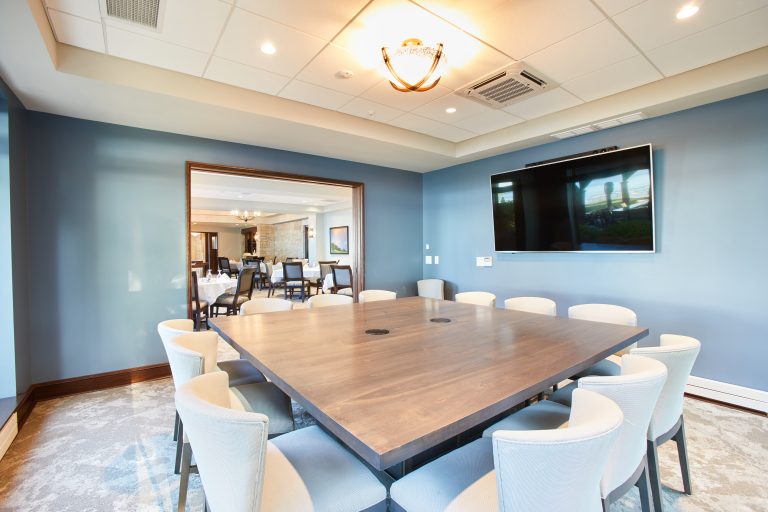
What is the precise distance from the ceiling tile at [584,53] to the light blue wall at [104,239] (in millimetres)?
3191

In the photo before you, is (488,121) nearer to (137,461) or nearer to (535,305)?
(535,305)

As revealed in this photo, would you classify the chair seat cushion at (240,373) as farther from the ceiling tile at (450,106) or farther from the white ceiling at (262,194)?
the white ceiling at (262,194)

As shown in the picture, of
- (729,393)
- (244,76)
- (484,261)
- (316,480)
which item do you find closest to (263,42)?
(244,76)

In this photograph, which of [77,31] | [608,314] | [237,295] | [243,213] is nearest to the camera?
[77,31]

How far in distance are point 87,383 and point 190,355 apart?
2.66 m

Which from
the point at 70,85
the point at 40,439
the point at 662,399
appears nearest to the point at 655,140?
the point at 662,399

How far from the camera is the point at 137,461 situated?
2166 millimetres

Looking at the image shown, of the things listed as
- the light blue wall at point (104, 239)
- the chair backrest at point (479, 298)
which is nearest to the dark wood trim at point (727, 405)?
the chair backrest at point (479, 298)

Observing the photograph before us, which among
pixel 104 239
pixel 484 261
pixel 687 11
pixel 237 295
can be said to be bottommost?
pixel 237 295

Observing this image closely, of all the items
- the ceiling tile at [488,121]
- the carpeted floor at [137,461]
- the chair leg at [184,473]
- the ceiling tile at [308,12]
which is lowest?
the carpeted floor at [137,461]

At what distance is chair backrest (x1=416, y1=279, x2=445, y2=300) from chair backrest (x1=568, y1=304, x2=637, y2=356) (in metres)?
2.57

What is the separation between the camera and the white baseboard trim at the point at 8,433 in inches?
88.3

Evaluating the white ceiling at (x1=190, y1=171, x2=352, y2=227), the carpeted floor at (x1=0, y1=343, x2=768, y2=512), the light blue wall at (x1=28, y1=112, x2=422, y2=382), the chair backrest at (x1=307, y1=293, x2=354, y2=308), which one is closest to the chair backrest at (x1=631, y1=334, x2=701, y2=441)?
the carpeted floor at (x1=0, y1=343, x2=768, y2=512)

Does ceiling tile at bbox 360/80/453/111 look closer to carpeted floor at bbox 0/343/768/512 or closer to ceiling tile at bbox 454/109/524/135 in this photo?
ceiling tile at bbox 454/109/524/135
